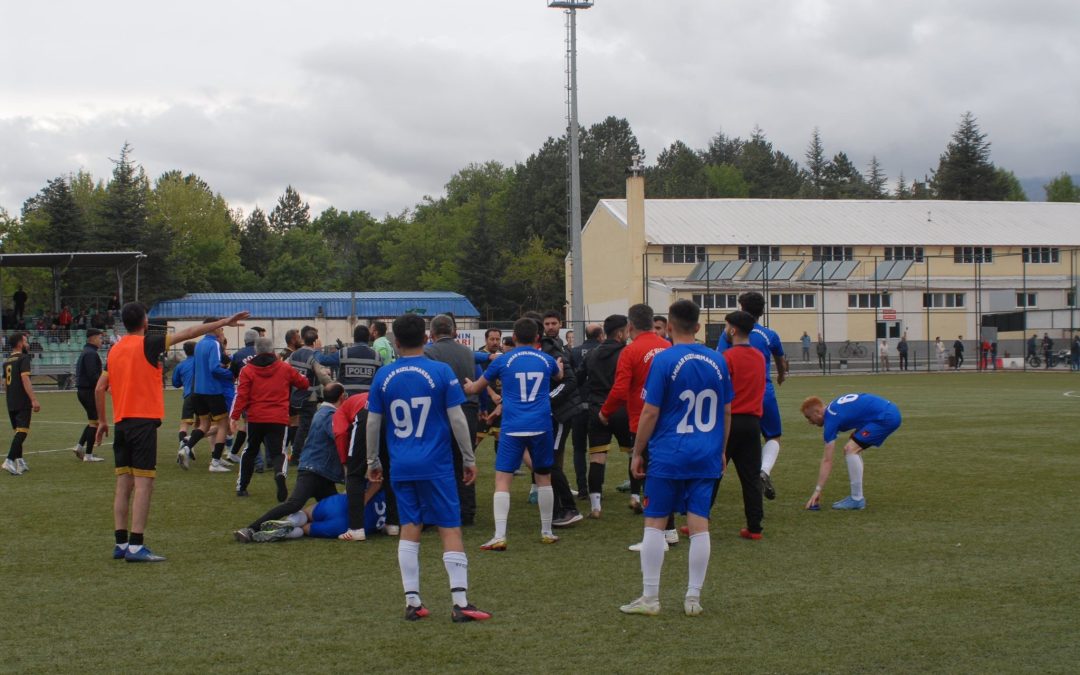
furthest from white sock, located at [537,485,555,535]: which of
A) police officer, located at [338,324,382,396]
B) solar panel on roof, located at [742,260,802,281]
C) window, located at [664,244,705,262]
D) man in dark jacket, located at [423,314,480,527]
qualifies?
window, located at [664,244,705,262]

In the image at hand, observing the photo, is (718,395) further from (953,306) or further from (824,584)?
(953,306)

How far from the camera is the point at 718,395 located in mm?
6523

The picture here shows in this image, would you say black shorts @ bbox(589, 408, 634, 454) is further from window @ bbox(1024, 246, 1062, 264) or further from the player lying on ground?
window @ bbox(1024, 246, 1062, 264)

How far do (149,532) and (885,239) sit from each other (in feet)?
191

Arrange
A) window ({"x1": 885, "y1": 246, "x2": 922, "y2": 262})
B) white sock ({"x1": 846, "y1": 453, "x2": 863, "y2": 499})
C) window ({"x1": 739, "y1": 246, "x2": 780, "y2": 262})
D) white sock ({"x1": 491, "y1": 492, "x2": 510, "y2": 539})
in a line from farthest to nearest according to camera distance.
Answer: window ({"x1": 885, "y1": 246, "x2": 922, "y2": 262}) → window ({"x1": 739, "y1": 246, "x2": 780, "y2": 262}) → white sock ({"x1": 846, "y1": 453, "x2": 863, "y2": 499}) → white sock ({"x1": 491, "y1": 492, "x2": 510, "y2": 539})

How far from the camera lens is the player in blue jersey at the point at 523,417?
8.84m

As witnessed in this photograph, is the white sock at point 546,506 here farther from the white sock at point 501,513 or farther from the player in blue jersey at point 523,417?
the white sock at point 501,513

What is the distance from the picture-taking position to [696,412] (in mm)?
6453

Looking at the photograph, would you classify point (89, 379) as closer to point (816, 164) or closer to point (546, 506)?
point (546, 506)

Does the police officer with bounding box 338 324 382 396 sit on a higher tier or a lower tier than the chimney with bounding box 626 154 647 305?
lower

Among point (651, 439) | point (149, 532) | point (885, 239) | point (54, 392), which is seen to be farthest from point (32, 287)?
point (651, 439)

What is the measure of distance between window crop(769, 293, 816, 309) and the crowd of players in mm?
44938

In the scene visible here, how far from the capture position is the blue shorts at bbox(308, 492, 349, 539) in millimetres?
9320

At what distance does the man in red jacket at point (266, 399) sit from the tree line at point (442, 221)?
5229cm
